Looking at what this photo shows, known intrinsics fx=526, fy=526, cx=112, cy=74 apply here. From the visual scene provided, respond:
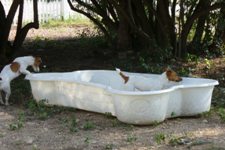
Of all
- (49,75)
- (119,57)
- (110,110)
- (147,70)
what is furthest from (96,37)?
(110,110)

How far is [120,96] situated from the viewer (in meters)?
6.01

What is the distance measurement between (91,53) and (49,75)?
4.60m

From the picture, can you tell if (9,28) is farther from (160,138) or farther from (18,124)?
(160,138)

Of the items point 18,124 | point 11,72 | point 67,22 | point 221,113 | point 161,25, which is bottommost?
point 67,22

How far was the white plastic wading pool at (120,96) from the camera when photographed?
5.99 meters

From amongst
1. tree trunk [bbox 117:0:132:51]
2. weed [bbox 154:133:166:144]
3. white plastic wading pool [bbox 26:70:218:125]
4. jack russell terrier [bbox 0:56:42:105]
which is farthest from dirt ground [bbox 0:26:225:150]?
tree trunk [bbox 117:0:132:51]

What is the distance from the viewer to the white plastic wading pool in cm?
599

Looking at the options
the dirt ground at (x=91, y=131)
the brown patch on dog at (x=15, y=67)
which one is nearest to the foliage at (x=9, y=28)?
the dirt ground at (x=91, y=131)

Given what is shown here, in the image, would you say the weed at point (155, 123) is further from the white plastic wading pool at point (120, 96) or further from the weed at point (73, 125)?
the weed at point (73, 125)

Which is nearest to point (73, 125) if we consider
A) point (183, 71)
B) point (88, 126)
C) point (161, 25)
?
point (88, 126)

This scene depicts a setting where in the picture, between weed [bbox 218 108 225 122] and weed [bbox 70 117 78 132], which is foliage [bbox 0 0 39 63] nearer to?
weed [bbox 70 117 78 132]

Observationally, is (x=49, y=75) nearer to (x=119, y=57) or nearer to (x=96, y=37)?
(x=119, y=57)

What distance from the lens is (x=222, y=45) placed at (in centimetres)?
1186

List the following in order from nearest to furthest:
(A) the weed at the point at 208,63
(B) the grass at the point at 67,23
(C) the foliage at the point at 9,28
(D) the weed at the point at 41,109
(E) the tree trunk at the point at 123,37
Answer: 1. (D) the weed at the point at 41,109
2. (A) the weed at the point at 208,63
3. (C) the foliage at the point at 9,28
4. (E) the tree trunk at the point at 123,37
5. (B) the grass at the point at 67,23
